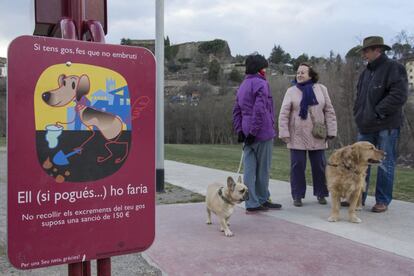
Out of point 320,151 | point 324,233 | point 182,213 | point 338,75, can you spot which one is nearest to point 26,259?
point 324,233

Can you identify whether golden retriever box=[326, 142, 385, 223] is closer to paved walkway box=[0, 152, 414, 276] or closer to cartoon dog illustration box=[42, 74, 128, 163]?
paved walkway box=[0, 152, 414, 276]

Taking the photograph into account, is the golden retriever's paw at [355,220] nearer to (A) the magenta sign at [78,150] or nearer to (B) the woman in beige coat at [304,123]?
(B) the woman in beige coat at [304,123]

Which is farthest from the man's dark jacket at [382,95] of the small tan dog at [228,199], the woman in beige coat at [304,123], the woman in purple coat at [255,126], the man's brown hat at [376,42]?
the small tan dog at [228,199]

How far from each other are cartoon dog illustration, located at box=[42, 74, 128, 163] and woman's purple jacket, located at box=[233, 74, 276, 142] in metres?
3.93

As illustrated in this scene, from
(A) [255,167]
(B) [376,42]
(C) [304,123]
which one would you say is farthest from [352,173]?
(B) [376,42]

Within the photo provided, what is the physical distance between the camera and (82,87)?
2.30m

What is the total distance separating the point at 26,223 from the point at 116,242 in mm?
473

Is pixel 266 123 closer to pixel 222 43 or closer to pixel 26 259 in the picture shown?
pixel 26 259

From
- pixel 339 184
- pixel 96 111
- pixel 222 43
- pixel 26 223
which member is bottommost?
pixel 339 184

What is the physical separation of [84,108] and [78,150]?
20cm

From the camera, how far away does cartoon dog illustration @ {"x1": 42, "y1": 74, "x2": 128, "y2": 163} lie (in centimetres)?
225

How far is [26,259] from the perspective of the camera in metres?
2.21

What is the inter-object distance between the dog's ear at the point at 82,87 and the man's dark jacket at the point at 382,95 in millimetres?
4824

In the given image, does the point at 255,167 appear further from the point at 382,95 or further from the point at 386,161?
the point at 382,95
